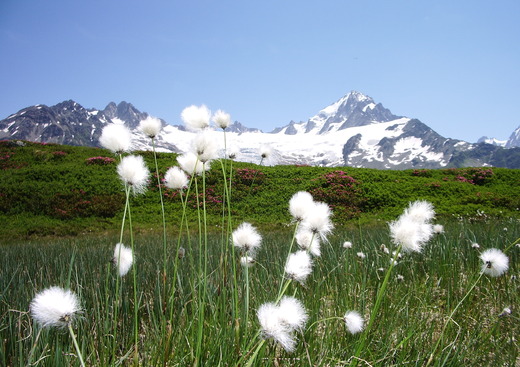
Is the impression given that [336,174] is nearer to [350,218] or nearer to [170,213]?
[350,218]

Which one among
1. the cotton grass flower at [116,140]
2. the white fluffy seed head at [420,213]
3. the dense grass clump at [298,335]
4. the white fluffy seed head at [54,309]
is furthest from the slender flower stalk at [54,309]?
the white fluffy seed head at [420,213]

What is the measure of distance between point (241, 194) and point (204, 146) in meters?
14.7

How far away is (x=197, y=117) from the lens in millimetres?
1799

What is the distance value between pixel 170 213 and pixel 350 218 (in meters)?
8.33

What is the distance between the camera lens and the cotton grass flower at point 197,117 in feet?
5.90

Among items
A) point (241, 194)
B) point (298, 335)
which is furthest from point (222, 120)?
point (241, 194)

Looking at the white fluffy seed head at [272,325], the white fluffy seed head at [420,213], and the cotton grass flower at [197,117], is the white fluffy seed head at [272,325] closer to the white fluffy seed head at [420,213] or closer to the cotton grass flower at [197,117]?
the white fluffy seed head at [420,213]

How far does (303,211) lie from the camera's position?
1468 millimetres

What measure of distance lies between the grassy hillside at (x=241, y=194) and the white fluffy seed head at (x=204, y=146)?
12.0 meters

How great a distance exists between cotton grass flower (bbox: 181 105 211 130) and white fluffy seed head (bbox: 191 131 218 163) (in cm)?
17

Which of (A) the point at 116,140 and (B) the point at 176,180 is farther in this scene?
(B) the point at 176,180

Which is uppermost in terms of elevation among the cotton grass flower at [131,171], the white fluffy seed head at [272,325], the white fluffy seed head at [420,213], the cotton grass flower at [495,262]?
the cotton grass flower at [131,171]

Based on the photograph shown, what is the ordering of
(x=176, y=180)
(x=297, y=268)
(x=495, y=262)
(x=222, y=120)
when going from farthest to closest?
1. (x=495, y=262)
2. (x=222, y=120)
3. (x=176, y=180)
4. (x=297, y=268)

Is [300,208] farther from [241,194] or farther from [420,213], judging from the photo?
[241,194]
